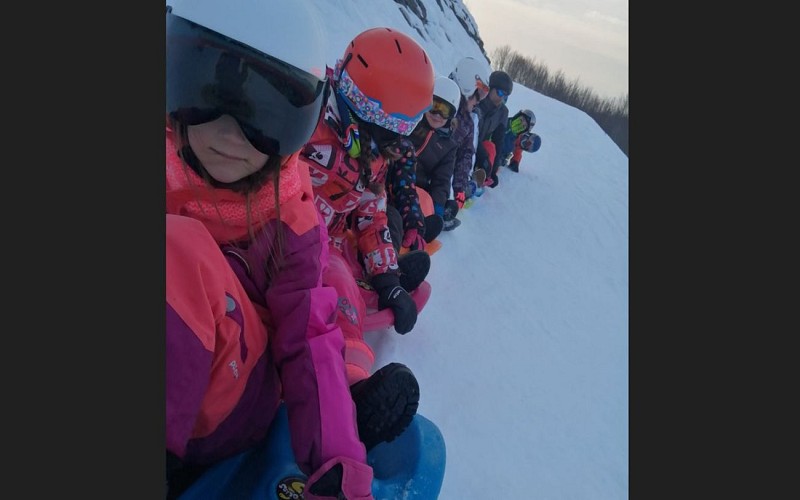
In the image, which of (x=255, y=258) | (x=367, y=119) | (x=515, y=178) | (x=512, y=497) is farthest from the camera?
(x=515, y=178)

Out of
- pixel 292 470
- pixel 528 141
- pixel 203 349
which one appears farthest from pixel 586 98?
pixel 528 141

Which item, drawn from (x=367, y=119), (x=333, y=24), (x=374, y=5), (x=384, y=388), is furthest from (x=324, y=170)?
(x=374, y=5)

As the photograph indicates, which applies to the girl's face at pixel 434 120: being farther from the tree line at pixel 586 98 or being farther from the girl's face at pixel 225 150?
the girl's face at pixel 225 150

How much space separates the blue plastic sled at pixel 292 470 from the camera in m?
1.28

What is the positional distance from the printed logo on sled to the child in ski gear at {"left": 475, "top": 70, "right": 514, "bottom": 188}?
13.2 ft

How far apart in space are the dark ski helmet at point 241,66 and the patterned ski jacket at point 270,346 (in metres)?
0.13

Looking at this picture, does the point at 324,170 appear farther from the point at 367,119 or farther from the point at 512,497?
the point at 512,497

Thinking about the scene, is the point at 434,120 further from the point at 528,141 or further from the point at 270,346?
the point at 528,141

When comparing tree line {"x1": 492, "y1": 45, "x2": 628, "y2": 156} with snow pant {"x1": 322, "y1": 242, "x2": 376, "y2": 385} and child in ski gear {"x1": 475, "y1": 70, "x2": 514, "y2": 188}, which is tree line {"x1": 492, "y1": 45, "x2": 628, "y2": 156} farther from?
snow pant {"x1": 322, "y1": 242, "x2": 376, "y2": 385}

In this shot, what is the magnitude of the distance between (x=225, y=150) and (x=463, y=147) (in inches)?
136

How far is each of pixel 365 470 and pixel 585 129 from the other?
745cm

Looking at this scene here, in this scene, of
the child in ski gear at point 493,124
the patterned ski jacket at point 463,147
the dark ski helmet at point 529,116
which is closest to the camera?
the patterned ski jacket at point 463,147

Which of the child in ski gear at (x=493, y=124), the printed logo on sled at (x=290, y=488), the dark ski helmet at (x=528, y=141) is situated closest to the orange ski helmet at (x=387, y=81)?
the printed logo on sled at (x=290, y=488)

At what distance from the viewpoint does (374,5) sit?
761 centimetres
